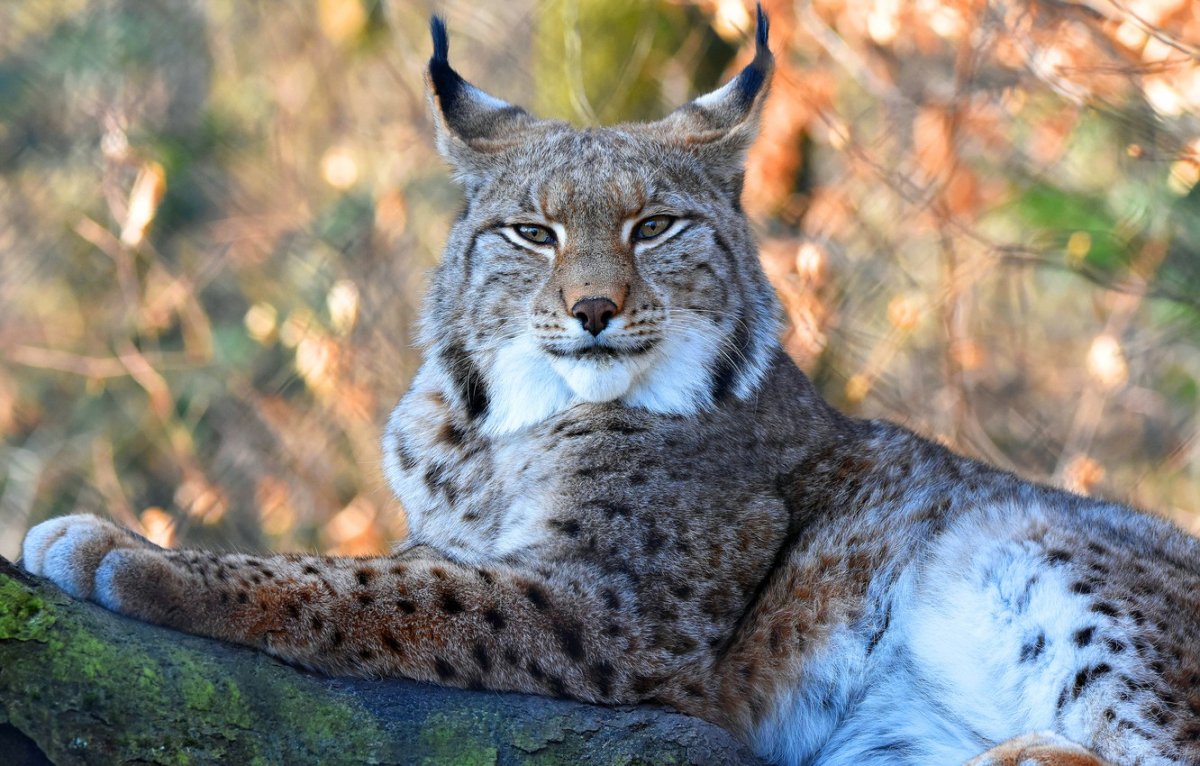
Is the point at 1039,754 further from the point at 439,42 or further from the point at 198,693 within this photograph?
the point at 439,42

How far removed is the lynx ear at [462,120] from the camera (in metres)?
4.70

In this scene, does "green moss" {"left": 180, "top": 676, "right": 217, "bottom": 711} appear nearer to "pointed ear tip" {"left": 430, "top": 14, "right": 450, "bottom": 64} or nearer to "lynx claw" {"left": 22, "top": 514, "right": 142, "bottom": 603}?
"lynx claw" {"left": 22, "top": 514, "right": 142, "bottom": 603}

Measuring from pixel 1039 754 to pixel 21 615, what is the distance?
8.04 ft

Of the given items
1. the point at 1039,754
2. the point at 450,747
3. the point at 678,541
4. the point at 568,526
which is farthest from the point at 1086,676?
the point at 450,747

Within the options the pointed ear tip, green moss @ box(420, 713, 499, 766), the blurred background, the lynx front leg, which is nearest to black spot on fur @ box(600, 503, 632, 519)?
the lynx front leg

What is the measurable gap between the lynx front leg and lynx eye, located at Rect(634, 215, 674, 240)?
3.84ft

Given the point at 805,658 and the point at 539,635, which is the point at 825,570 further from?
the point at 539,635

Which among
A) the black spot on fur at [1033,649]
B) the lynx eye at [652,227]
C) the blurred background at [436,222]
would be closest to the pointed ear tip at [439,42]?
the lynx eye at [652,227]

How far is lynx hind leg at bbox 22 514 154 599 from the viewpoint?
3342 millimetres

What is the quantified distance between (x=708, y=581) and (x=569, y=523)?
441mm

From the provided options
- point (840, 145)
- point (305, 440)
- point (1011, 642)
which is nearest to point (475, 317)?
point (1011, 642)

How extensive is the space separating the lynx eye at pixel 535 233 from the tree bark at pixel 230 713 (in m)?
1.50

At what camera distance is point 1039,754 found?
3506mm

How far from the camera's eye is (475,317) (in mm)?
4520
